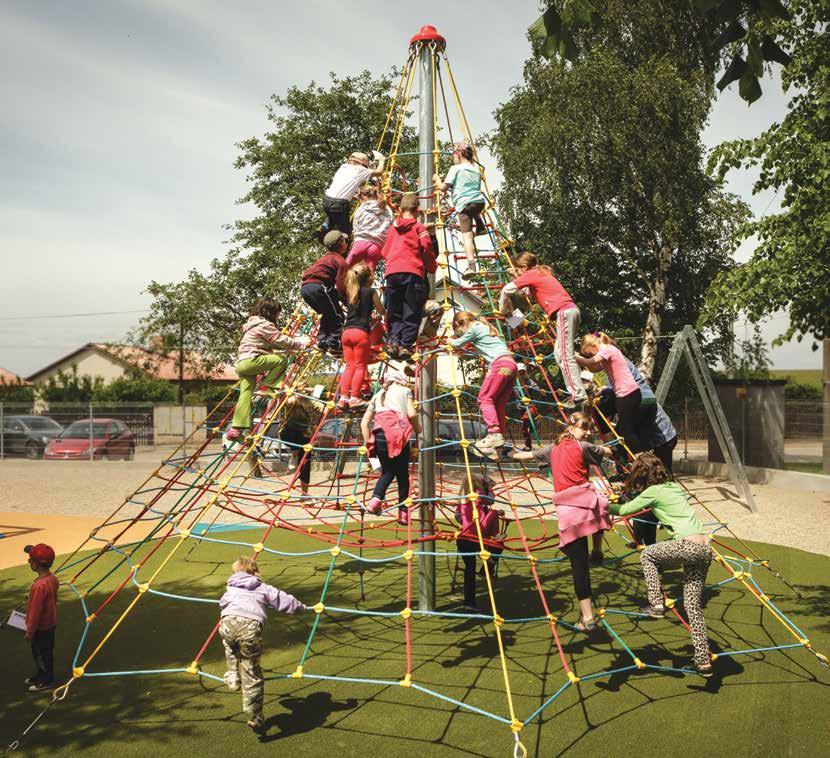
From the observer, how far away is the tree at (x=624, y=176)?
16.9 m

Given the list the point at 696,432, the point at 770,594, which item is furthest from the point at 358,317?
the point at 696,432

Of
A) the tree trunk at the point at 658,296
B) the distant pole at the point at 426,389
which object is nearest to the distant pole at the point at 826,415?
the tree trunk at the point at 658,296

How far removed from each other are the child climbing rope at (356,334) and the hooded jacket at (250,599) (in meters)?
1.91

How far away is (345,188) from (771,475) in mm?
13951

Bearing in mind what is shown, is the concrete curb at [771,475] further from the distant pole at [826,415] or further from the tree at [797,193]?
the tree at [797,193]

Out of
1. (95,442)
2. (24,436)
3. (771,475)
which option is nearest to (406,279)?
(771,475)

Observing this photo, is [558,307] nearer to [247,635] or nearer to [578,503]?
[578,503]

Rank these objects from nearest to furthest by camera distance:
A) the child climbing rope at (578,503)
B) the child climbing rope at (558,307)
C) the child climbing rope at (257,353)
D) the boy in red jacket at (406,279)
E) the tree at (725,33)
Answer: the tree at (725,33) < the child climbing rope at (578,503) < the child climbing rope at (558,307) < the boy in red jacket at (406,279) < the child climbing rope at (257,353)

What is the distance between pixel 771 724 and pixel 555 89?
52.1 ft

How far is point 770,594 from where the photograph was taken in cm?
761

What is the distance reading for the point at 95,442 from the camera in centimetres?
2166

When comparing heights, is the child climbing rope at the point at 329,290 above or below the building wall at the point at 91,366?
below

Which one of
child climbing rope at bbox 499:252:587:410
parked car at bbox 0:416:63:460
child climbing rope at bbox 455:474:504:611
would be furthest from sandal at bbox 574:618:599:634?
parked car at bbox 0:416:63:460

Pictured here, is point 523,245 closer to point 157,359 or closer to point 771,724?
point 771,724
